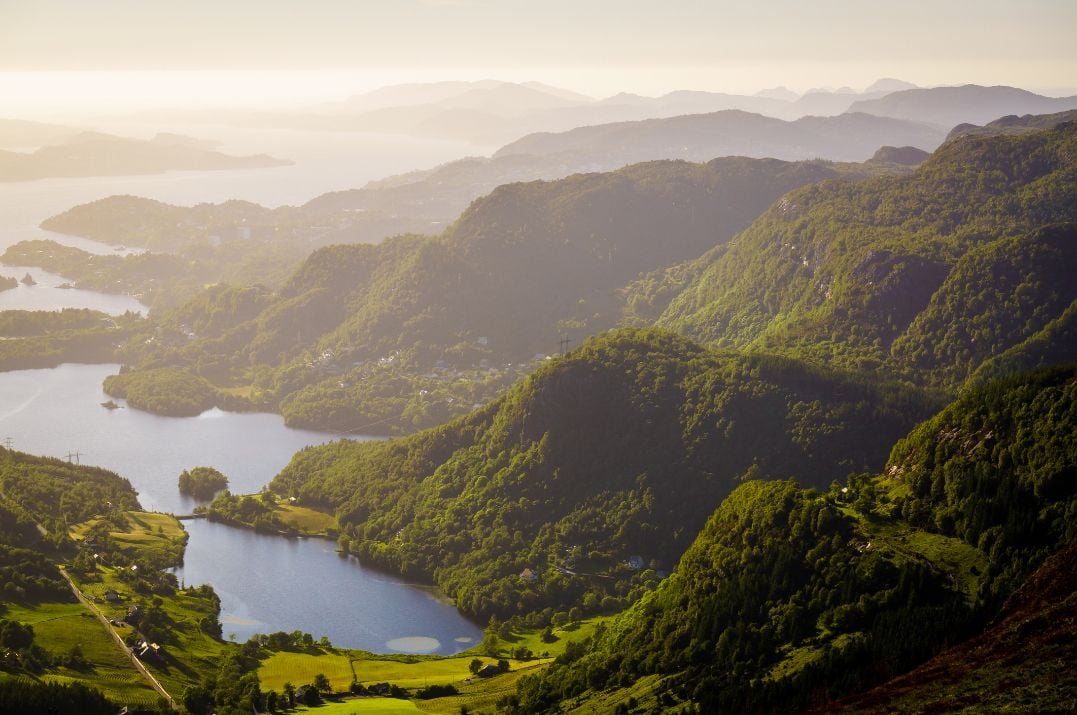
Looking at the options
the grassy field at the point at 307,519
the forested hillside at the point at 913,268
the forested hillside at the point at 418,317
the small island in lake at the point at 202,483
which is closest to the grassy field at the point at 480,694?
the grassy field at the point at 307,519

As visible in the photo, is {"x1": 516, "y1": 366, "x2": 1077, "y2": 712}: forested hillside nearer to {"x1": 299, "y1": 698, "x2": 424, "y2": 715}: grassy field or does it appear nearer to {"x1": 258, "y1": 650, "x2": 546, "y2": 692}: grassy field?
{"x1": 299, "y1": 698, "x2": 424, "y2": 715}: grassy field

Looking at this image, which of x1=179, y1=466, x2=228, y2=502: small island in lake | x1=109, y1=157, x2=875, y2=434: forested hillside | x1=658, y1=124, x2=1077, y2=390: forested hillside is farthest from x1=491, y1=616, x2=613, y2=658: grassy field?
x1=109, y1=157, x2=875, y2=434: forested hillside

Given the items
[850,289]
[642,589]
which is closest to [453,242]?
[850,289]

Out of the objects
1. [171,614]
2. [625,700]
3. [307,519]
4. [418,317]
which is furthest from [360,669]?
[418,317]

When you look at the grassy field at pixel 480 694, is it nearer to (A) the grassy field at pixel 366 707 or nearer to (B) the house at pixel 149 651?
(A) the grassy field at pixel 366 707

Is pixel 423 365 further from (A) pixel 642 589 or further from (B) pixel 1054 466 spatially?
(B) pixel 1054 466

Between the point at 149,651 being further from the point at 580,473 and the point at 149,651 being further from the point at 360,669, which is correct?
the point at 580,473
